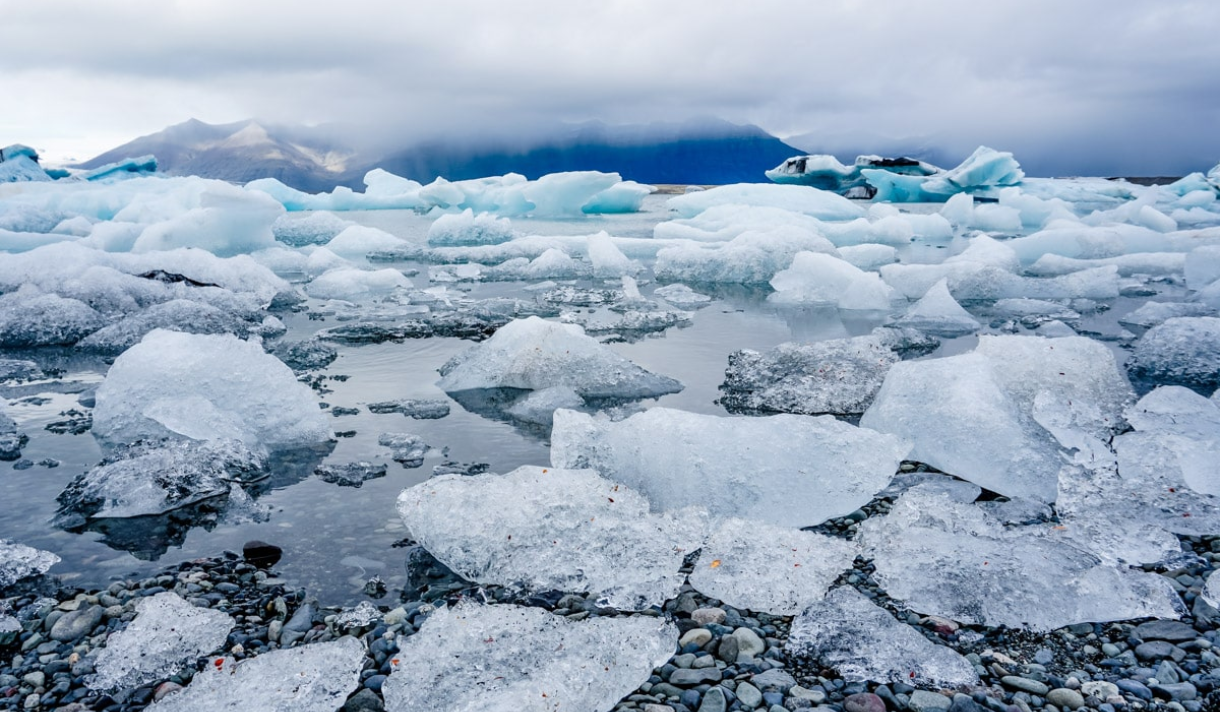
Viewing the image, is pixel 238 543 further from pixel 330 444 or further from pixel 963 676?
pixel 963 676

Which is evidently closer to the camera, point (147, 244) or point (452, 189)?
point (147, 244)

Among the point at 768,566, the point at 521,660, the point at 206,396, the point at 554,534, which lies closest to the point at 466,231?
the point at 206,396

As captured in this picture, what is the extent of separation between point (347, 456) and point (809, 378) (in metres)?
2.50

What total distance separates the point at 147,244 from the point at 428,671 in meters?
10.3

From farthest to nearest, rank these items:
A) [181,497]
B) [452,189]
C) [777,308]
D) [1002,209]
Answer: [452,189] < [1002,209] < [777,308] < [181,497]

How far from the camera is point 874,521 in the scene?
282 cm

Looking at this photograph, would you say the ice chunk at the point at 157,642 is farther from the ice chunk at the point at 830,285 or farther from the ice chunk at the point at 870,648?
the ice chunk at the point at 830,285

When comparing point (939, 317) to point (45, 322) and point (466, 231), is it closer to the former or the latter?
point (45, 322)

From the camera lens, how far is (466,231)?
14.3 metres

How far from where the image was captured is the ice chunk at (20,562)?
246 cm

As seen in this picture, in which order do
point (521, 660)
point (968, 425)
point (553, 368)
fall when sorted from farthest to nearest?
point (553, 368)
point (968, 425)
point (521, 660)

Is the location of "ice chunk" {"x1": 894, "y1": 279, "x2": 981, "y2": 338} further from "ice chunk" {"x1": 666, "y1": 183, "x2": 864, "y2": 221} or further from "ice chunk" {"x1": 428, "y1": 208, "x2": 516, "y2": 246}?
"ice chunk" {"x1": 666, "y1": 183, "x2": 864, "y2": 221}

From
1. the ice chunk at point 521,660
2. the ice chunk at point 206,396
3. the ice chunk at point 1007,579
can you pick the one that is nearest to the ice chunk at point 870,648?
the ice chunk at point 1007,579

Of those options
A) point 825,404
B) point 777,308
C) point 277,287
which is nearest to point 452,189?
point 277,287
